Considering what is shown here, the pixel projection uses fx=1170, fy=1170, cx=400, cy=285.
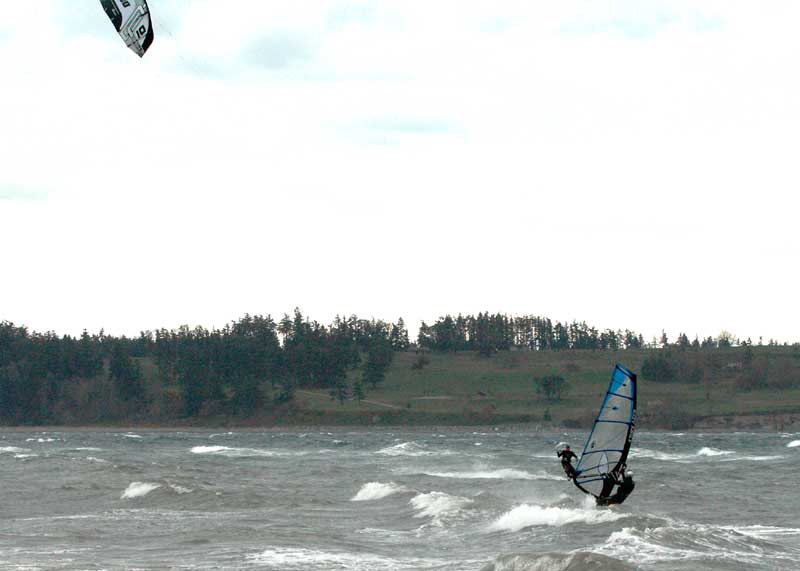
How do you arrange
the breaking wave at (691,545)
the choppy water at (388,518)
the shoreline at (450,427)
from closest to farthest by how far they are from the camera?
the breaking wave at (691,545) < the choppy water at (388,518) < the shoreline at (450,427)

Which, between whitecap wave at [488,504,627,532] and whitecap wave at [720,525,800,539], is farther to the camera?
whitecap wave at [488,504,627,532]

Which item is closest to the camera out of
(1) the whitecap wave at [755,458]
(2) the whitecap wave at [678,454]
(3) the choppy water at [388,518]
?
(3) the choppy water at [388,518]

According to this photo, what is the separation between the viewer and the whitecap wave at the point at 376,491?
40.2 meters

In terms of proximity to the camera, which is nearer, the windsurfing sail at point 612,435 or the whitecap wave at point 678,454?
the windsurfing sail at point 612,435

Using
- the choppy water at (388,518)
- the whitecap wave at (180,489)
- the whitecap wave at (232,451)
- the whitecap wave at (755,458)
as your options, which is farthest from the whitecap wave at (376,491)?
the whitecap wave at (232,451)

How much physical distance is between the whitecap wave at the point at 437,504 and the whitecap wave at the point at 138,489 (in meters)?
10.0

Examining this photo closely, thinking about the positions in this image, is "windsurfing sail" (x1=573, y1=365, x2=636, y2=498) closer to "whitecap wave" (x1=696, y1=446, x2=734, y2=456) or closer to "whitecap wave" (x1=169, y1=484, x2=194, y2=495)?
"whitecap wave" (x1=169, y1=484, x2=194, y2=495)

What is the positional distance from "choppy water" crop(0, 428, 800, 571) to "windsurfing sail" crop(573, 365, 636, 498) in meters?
1.30

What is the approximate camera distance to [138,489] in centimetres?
4234

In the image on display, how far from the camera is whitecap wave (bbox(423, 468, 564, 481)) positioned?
161 ft

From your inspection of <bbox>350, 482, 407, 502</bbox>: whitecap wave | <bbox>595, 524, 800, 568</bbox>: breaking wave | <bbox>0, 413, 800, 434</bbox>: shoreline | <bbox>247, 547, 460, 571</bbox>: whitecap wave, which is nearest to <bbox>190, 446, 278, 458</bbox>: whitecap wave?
<bbox>350, 482, 407, 502</bbox>: whitecap wave

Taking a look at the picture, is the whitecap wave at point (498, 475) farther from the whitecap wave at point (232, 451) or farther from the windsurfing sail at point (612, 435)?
the whitecap wave at point (232, 451)

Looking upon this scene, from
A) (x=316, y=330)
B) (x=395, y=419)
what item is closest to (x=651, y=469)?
(x=395, y=419)

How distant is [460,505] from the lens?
35656 millimetres
